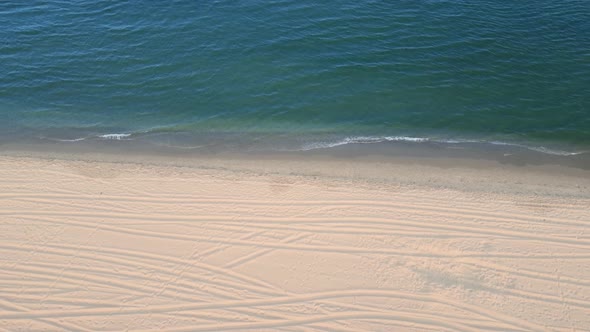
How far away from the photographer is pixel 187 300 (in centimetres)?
1217

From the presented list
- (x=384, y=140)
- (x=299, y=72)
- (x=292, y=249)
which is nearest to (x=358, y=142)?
(x=384, y=140)

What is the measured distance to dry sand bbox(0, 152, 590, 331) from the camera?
11852mm

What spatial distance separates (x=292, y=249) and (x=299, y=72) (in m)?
10.7

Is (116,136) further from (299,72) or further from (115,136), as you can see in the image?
(299,72)

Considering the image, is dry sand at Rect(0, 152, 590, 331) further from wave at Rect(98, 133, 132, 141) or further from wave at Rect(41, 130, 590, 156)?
wave at Rect(98, 133, 132, 141)

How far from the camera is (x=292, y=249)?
13.4 m

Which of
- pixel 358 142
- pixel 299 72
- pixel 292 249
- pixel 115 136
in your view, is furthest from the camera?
pixel 299 72

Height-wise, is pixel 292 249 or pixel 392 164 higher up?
pixel 392 164

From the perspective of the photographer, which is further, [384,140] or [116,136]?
[116,136]

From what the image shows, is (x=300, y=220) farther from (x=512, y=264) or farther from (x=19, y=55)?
(x=19, y=55)

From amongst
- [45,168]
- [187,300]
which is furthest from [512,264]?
[45,168]

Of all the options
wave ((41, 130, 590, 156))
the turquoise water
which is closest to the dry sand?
wave ((41, 130, 590, 156))

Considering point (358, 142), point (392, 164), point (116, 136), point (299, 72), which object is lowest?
point (392, 164)

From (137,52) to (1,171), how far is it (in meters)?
9.16
